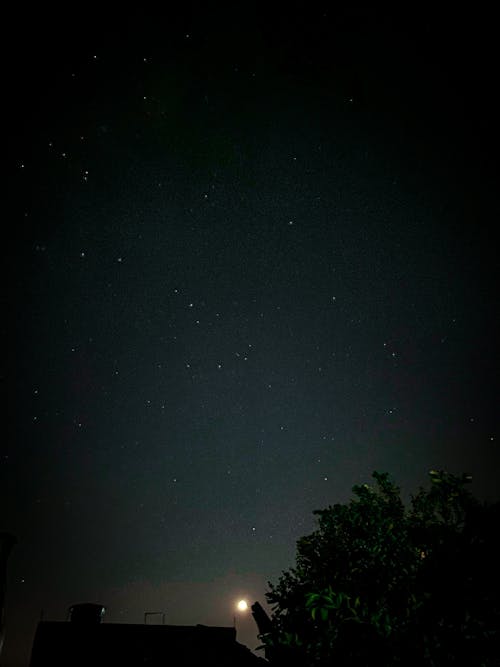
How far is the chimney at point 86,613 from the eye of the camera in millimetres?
35344

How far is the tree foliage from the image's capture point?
8523 mm

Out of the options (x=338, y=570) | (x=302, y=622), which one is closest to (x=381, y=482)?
(x=338, y=570)

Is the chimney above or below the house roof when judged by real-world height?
above

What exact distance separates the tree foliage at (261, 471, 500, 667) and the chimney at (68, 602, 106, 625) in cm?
2929

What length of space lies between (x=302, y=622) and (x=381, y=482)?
207 inches

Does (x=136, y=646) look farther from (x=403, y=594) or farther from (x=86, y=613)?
(x=403, y=594)

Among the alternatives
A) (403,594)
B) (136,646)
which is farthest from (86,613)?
(403,594)

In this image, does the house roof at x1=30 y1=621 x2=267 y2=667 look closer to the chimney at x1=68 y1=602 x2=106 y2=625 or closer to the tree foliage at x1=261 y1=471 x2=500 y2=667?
the chimney at x1=68 y1=602 x2=106 y2=625

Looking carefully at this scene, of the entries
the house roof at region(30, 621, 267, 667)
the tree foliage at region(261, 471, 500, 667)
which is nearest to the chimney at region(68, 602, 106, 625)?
the house roof at region(30, 621, 267, 667)

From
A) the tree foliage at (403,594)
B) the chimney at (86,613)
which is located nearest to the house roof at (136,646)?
the chimney at (86,613)

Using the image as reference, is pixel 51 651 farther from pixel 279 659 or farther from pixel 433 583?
pixel 433 583

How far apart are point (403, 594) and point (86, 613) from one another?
3418 centimetres

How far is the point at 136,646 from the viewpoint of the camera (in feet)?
113

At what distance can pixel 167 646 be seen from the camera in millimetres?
35062
